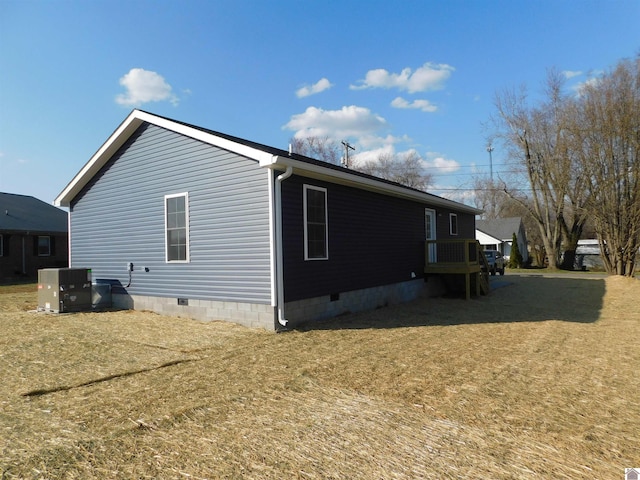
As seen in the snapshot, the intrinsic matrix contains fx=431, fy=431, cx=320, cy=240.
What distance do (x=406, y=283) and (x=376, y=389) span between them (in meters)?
7.76

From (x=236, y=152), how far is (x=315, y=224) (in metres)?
2.08

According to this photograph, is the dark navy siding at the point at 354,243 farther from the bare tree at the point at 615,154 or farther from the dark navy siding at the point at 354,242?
the bare tree at the point at 615,154

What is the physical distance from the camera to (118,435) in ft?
11.1

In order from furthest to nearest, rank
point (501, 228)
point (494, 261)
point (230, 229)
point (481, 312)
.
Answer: point (501, 228), point (494, 261), point (481, 312), point (230, 229)

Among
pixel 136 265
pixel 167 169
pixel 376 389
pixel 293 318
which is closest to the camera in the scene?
pixel 376 389

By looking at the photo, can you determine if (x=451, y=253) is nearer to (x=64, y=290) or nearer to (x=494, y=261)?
(x=494, y=261)

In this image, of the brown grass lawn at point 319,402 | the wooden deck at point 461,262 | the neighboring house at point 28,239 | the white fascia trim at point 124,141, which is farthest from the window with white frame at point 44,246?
the wooden deck at point 461,262

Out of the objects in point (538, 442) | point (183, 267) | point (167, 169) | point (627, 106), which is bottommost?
point (538, 442)

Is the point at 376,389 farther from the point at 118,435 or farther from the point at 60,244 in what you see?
the point at 60,244

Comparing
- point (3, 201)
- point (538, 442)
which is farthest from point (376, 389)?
point (3, 201)

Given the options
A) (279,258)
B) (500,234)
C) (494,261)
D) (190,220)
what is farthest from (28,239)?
(500,234)

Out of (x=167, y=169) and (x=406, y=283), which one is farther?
(x=406, y=283)

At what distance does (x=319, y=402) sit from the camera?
4148mm

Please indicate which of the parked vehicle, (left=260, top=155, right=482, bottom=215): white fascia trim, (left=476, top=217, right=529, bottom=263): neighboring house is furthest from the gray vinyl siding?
(left=476, top=217, right=529, bottom=263): neighboring house
